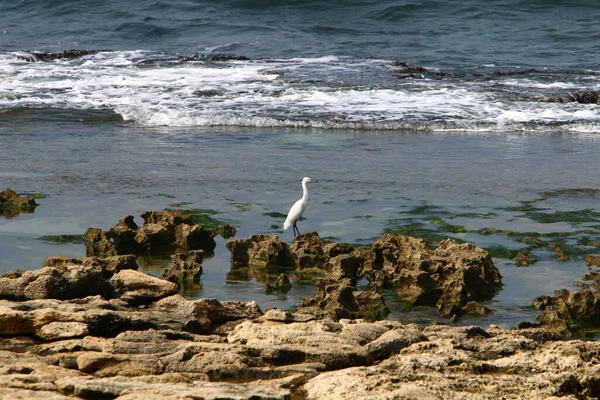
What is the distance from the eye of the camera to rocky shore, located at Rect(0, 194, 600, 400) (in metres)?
4.14

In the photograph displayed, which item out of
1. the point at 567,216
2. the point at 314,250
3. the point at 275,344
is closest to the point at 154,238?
the point at 314,250

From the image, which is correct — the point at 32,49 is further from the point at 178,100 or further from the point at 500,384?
the point at 500,384

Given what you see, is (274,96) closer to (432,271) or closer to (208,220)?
(208,220)

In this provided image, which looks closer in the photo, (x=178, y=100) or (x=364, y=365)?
(x=364, y=365)

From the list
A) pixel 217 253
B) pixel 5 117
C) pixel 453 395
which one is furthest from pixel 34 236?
pixel 5 117

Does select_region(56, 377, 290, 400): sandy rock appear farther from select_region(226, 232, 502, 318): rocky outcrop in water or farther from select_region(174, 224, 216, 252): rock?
select_region(174, 224, 216, 252): rock

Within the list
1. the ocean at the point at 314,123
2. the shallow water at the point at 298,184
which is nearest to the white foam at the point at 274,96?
the ocean at the point at 314,123

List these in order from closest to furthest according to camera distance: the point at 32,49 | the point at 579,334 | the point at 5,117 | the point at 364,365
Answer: the point at 364,365 < the point at 579,334 < the point at 5,117 < the point at 32,49

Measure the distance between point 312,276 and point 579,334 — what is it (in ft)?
6.81

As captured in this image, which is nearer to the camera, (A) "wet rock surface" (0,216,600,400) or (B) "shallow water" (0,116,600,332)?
(A) "wet rock surface" (0,216,600,400)

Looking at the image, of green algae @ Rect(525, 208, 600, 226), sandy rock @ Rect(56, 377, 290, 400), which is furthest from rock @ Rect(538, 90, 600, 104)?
sandy rock @ Rect(56, 377, 290, 400)

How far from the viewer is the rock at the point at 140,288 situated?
5.76 meters

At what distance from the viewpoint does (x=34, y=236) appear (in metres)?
7.95

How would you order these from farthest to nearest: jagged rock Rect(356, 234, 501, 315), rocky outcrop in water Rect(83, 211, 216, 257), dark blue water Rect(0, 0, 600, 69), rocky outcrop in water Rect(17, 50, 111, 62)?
1. dark blue water Rect(0, 0, 600, 69)
2. rocky outcrop in water Rect(17, 50, 111, 62)
3. rocky outcrop in water Rect(83, 211, 216, 257)
4. jagged rock Rect(356, 234, 501, 315)
